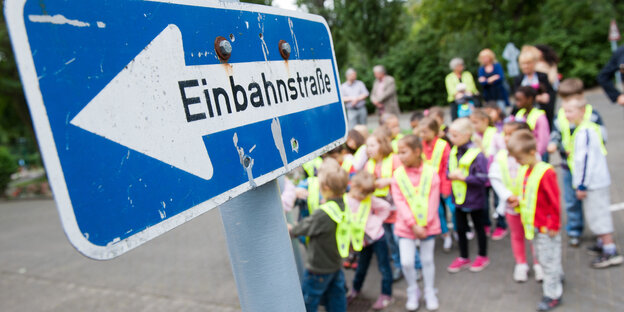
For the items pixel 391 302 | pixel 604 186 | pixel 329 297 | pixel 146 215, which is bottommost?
pixel 391 302

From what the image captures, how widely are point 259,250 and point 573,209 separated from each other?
14.1 feet

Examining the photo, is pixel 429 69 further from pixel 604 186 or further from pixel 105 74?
pixel 105 74

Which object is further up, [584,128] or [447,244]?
[584,128]

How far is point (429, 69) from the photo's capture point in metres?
19.0

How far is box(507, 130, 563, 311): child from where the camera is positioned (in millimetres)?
3318

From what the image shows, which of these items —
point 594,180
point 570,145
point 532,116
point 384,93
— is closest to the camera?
Answer: point 594,180

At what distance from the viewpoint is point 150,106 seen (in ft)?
2.67

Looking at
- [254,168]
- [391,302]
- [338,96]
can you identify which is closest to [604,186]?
[391,302]

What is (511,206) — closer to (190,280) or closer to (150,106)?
(150,106)

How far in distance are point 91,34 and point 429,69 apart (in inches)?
768

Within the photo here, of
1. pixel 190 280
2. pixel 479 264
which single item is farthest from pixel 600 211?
pixel 190 280

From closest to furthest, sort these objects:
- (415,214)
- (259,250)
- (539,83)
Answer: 1. (259,250)
2. (415,214)
3. (539,83)

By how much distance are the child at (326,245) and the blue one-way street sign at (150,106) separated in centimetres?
207

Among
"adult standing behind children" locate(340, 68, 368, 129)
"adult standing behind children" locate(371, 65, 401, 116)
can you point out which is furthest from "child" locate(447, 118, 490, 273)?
"adult standing behind children" locate(371, 65, 401, 116)
